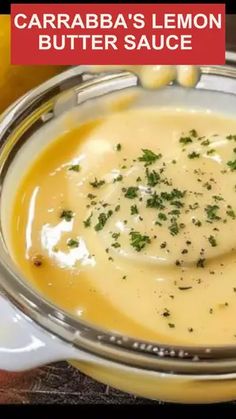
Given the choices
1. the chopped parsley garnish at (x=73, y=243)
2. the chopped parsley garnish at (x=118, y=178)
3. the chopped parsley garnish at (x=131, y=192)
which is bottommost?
the chopped parsley garnish at (x=73, y=243)

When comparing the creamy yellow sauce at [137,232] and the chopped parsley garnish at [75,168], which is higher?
the chopped parsley garnish at [75,168]

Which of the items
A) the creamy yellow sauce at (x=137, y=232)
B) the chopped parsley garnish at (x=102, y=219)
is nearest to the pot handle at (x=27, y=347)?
the creamy yellow sauce at (x=137, y=232)

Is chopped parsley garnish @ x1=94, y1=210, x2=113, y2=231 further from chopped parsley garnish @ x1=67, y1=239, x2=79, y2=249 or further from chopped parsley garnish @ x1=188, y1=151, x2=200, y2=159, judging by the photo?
chopped parsley garnish @ x1=188, y1=151, x2=200, y2=159

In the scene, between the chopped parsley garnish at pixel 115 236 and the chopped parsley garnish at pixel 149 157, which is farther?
the chopped parsley garnish at pixel 149 157

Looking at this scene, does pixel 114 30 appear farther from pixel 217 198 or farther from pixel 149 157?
pixel 217 198

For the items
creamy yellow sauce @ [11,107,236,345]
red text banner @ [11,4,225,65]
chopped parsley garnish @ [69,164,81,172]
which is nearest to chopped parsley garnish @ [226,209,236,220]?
creamy yellow sauce @ [11,107,236,345]

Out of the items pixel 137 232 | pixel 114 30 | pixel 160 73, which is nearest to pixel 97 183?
pixel 137 232

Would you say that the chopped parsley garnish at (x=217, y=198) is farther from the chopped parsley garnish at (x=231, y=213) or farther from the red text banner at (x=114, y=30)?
the red text banner at (x=114, y=30)

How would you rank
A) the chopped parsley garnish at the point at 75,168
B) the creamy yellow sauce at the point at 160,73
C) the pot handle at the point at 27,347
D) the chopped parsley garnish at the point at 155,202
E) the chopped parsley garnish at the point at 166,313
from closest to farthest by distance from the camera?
the pot handle at the point at 27,347 → the chopped parsley garnish at the point at 166,313 → the chopped parsley garnish at the point at 155,202 → the chopped parsley garnish at the point at 75,168 → the creamy yellow sauce at the point at 160,73

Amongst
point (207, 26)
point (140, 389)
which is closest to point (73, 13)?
point (207, 26)
